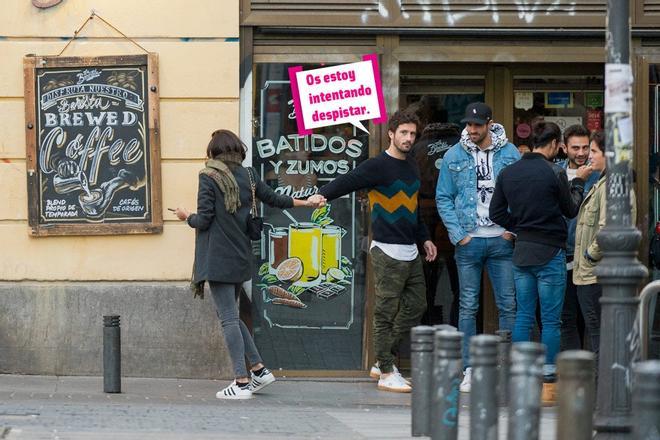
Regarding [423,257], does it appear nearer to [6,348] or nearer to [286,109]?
[286,109]

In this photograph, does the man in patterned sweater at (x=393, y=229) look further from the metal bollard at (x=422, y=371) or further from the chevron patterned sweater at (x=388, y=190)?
the metal bollard at (x=422, y=371)

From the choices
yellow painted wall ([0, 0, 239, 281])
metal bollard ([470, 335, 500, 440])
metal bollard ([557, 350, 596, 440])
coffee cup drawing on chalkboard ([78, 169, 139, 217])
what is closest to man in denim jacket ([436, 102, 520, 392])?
yellow painted wall ([0, 0, 239, 281])

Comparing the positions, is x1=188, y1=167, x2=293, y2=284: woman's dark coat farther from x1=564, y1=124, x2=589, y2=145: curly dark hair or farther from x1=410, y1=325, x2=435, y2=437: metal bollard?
x1=564, y1=124, x2=589, y2=145: curly dark hair

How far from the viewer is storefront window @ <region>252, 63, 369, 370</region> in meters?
10.8

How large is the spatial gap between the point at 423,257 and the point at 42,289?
3087mm

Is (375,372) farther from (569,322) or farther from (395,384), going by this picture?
(569,322)

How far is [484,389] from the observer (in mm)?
6059

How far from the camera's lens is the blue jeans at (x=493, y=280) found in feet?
33.7

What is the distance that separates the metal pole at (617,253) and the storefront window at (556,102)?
4.42 m

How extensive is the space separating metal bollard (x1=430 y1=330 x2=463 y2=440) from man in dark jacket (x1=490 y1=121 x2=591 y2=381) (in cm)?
328

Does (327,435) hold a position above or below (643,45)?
below

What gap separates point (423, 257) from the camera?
1105 cm

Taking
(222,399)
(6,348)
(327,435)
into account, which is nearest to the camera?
(327,435)

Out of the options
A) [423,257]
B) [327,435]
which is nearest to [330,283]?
[423,257]
